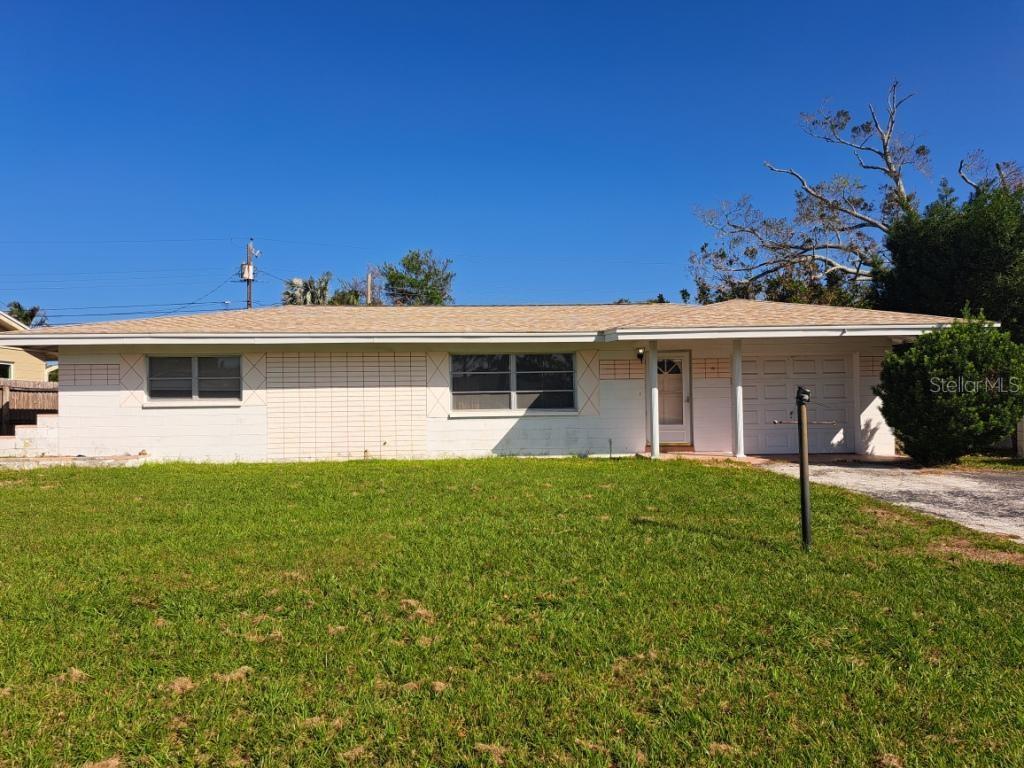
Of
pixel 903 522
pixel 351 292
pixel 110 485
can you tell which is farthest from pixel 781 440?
pixel 351 292

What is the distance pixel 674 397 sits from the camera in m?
12.8

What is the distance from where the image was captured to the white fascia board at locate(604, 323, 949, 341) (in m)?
10.8

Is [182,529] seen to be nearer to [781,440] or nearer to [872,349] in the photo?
[781,440]

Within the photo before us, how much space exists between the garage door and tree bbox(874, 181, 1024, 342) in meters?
8.28

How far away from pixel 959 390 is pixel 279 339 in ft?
39.0

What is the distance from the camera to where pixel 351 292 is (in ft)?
143

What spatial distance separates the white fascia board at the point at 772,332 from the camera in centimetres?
1075

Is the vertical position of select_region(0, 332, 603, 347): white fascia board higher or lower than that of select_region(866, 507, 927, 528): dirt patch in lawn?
higher

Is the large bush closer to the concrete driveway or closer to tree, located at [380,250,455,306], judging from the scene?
the concrete driveway

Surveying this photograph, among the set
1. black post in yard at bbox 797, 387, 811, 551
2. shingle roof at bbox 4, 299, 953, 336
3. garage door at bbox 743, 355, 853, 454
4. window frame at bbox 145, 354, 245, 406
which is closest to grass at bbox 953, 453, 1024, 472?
garage door at bbox 743, 355, 853, 454

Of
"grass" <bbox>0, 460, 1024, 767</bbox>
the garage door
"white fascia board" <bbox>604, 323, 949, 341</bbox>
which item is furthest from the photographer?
the garage door

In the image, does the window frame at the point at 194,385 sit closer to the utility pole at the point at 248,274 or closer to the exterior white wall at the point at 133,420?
the exterior white wall at the point at 133,420

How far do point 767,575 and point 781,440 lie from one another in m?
8.87

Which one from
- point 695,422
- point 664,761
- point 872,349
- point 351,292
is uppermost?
point 351,292
